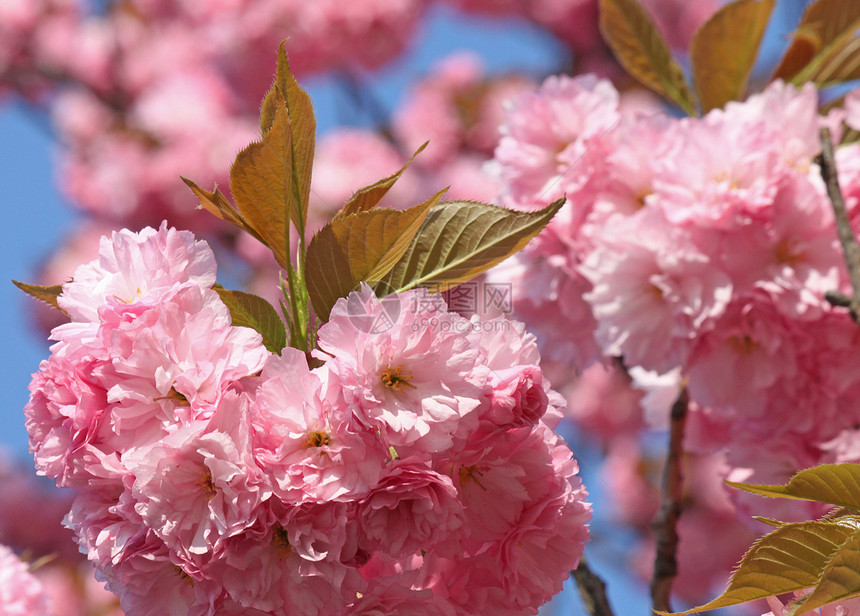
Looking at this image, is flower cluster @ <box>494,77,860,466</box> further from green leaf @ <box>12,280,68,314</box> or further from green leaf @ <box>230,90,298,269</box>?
green leaf @ <box>12,280,68,314</box>

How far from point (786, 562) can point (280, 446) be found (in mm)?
443

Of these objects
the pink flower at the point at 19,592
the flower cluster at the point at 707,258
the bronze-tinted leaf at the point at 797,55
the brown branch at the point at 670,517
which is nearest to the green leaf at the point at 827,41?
the bronze-tinted leaf at the point at 797,55

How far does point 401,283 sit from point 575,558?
323 millimetres

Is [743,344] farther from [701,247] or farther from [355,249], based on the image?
[355,249]

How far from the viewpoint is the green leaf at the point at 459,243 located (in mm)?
876

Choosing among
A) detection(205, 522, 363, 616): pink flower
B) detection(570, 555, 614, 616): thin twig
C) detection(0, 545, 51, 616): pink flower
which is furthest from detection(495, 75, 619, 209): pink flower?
detection(0, 545, 51, 616): pink flower

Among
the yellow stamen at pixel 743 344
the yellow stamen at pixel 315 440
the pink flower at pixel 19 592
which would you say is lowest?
the pink flower at pixel 19 592

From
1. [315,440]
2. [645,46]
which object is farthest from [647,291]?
[315,440]

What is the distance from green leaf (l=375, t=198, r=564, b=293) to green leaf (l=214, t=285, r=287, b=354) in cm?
11

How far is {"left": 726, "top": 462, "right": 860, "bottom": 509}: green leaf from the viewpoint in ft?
2.47

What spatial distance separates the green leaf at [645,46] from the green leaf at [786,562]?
3.38 feet

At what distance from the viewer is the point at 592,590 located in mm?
1279

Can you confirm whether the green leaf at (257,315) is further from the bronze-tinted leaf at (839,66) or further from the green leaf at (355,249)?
the bronze-tinted leaf at (839,66)

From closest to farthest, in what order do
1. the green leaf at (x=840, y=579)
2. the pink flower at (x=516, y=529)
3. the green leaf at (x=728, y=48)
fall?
the green leaf at (x=840, y=579) < the pink flower at (x=516, y=529) < the green leaf at (x=728, y=48)
